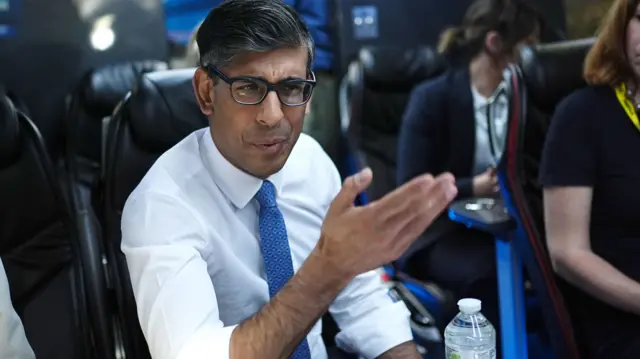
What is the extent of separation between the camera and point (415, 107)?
224 cm

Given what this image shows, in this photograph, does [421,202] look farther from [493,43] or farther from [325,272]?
[493,43]

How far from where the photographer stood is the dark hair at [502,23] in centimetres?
231

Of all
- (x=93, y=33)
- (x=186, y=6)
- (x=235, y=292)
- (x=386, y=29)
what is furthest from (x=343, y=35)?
(x=235, y=292)

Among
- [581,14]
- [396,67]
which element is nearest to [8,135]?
[396,67]

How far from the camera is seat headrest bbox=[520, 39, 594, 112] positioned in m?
1.70

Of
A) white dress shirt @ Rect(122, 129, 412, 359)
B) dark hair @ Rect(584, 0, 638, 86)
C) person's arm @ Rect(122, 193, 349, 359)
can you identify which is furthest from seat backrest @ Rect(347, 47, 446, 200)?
person's arm @ Rect(122, 193, 349, 359)

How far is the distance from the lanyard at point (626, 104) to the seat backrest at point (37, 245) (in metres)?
1.12

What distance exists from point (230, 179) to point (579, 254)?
71 centimetres

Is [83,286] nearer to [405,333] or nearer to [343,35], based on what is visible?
[405,333]

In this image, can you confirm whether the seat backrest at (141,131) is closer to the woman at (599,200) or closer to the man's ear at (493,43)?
the woman at (599,200)

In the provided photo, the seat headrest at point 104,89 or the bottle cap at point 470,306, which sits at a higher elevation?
the seat headrest at point 104,89

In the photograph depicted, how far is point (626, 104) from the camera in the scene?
5.01ft

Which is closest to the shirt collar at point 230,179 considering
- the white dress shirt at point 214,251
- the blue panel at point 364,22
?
the white dress shirt at point 214,251

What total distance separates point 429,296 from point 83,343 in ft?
2.64
